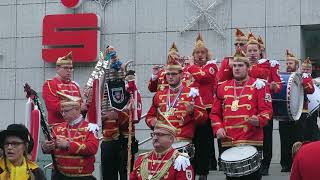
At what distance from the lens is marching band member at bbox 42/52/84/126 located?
30.6 feet

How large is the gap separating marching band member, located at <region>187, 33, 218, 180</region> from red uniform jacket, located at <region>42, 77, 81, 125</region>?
174cm

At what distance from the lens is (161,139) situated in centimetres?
702

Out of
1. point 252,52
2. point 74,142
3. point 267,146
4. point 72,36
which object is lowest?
point 267,146

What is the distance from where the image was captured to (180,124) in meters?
8.88

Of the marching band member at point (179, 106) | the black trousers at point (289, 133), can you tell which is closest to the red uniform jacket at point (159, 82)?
the marching band member at point (179, 106)

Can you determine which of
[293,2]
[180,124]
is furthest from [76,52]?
[180,124]

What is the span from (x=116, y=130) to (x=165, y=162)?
2.62 m

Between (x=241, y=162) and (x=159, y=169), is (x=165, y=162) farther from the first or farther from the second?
(x=241, y=162)

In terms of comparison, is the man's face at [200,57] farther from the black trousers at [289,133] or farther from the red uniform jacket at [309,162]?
the red uniform jacket at [309,162]

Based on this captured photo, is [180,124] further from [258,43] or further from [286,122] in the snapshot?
[286,122]

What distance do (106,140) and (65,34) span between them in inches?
305

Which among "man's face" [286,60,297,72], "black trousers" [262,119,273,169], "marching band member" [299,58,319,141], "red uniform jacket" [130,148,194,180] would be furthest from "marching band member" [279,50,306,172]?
"red uniform jacket" [130,148,194,180]

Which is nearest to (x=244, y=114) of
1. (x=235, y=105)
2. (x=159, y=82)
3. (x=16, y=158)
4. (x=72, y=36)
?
(x=235, y=105)

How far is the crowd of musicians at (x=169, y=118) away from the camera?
710cm
